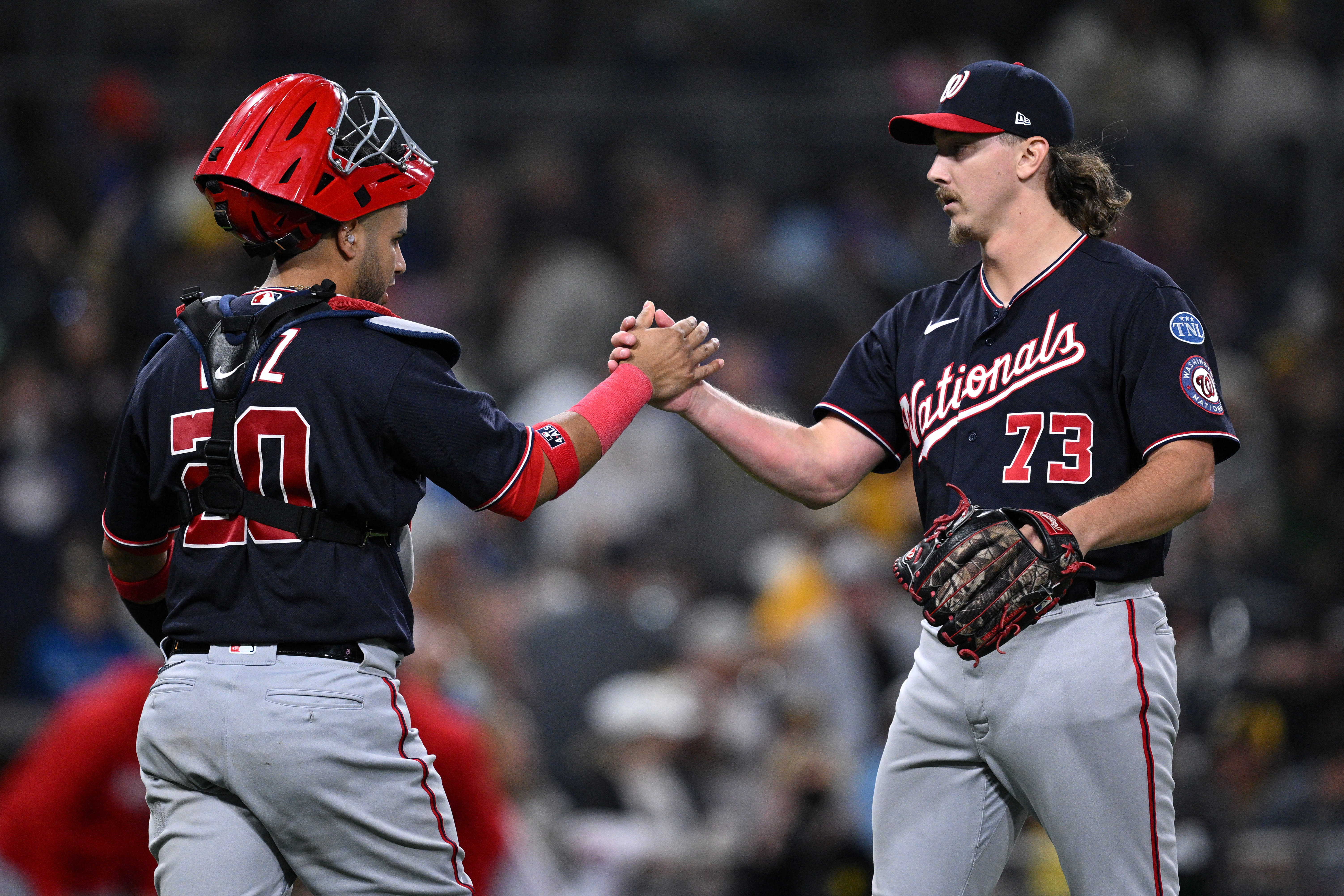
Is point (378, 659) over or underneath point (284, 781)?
over

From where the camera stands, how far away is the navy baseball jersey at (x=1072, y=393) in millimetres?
3223

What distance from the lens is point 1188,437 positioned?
10.4ft

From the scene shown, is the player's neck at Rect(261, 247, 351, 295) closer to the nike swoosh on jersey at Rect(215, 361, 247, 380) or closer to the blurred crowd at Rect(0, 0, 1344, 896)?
the nike swoosh on jersey at Rect(215, 361, 247, 380)

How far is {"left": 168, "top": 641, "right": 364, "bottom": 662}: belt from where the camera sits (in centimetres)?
293

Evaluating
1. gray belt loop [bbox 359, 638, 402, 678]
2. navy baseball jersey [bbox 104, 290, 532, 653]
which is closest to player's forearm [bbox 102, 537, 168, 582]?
navy baseball jersey [bbox 104, 290, 532, 653]

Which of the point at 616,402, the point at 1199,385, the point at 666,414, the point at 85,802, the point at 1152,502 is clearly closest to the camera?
the point at 1152,502

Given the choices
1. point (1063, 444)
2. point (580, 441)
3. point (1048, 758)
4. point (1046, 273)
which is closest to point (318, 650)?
point (580, 441)

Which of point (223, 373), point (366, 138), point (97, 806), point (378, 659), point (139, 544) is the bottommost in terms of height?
point (97, 806)

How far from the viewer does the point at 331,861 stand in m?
2.93

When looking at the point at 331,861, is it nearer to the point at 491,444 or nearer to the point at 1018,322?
the point at 491,444

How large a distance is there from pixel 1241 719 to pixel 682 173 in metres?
4.98

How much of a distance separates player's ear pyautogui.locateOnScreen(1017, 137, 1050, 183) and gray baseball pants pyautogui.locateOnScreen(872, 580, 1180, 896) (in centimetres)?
95

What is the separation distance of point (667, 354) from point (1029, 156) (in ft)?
3.13

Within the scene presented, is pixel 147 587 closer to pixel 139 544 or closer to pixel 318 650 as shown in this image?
pixel 139 544
